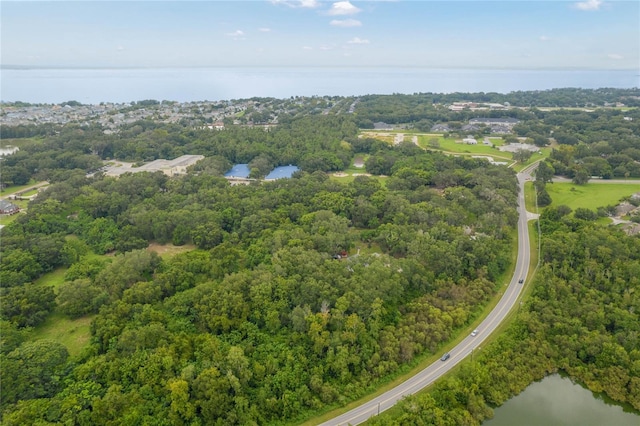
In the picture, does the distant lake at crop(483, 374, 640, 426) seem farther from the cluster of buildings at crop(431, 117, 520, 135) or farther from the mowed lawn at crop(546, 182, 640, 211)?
the cluster of buildings at crop(431, 117, 520, 135)

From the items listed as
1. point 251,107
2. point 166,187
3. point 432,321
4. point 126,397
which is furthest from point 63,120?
point 432,321

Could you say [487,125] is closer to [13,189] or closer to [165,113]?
[165,113]

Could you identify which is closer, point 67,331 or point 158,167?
point 67,331

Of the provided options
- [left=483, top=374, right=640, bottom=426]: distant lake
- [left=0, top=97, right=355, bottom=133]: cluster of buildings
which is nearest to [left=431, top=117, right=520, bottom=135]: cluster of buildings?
[left=0, top=97, right=355, bottom=133]: cluster of buildings

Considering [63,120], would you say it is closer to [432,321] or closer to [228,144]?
[228,144]

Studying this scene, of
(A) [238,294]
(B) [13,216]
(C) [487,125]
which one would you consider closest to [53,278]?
(B) [13,216]

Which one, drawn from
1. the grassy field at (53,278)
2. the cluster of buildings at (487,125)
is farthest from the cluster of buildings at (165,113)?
the grassy field at (53,278)
